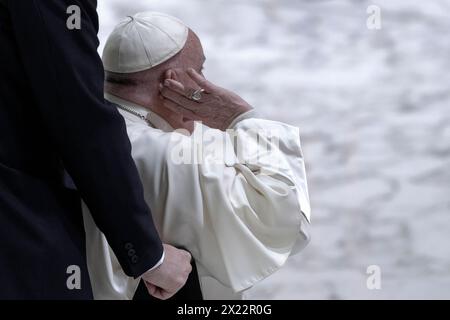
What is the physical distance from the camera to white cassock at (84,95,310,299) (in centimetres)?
189

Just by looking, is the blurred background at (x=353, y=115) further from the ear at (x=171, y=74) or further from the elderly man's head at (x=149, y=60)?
the ear at (x=171, y=74)

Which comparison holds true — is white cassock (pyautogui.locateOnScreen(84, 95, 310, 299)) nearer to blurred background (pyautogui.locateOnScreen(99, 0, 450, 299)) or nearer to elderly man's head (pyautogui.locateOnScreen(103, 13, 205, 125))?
elderly man's head (pyautogui.locateOnScreen(103, 13, 205, 125))

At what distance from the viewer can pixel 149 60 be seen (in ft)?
6.85

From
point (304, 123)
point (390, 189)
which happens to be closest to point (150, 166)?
point (304, 123)

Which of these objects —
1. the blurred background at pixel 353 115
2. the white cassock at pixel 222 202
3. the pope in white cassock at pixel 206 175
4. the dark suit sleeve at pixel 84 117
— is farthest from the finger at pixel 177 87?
the blurred background at pixel 353 115

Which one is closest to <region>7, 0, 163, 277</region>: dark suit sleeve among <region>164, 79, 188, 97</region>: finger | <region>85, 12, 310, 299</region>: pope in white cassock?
Answer: <region>85, 12, 310, 299</region>: pope in white cassock

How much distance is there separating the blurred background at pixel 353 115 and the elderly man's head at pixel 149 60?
91 cm

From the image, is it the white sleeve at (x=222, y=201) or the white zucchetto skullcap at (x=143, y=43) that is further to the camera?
the white zucchetto skullcap at (x=143, y=43)

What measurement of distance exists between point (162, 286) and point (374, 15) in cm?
165

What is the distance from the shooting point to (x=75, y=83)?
4.82ft

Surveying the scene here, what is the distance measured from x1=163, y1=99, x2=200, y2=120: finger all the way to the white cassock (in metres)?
0.11

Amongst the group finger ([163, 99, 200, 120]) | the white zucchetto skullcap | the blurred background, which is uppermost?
the white zucchetto skullcap

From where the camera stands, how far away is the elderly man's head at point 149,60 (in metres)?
2.08
